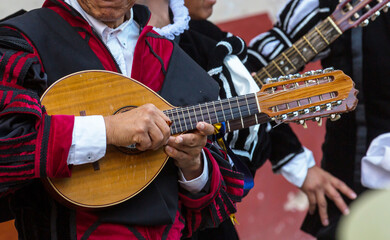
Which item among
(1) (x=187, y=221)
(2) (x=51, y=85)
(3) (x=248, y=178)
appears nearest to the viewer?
(2) (x=51, y=85)

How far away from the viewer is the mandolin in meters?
2.00

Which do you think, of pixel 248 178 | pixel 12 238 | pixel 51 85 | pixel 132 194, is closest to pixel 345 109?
pixel 248 178

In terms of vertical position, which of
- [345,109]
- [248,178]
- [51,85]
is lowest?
[248,178]

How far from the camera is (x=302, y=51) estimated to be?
3174mm

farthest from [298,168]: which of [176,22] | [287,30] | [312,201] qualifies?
[176,22]

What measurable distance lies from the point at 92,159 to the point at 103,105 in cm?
20

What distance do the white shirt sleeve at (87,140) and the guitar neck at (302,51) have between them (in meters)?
1.36

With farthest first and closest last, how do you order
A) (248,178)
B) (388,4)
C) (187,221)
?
(388,4), (248,178), (187,221)

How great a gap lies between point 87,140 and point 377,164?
1664mm

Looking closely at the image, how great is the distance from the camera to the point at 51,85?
6.55 ft

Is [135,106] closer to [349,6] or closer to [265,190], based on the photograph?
[349,6]

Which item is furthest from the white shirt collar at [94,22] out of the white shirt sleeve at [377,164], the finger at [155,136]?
the white shirt sleeve at [377,164]

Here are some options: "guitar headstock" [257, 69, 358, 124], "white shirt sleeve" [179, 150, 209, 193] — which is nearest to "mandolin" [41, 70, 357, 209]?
"guitar headstock" [257, 69, 358, 124]

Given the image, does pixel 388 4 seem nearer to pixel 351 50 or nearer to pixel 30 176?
pixel 351 50
